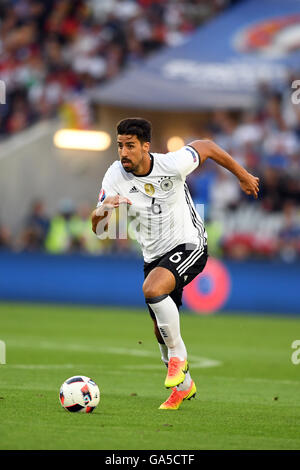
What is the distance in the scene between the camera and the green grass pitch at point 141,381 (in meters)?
6.59

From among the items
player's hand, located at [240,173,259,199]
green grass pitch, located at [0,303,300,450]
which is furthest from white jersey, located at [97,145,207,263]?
green grass pitch, located at [0,303,300,450]

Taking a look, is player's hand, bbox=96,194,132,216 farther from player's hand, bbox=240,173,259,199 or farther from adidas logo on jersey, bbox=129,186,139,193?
player's hand, bbox=240,173,259,199

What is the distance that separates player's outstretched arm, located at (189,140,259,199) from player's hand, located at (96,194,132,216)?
1.12 metres

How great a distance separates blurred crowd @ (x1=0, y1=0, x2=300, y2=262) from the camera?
21.0 metres

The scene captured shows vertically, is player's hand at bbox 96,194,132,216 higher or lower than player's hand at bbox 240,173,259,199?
lower

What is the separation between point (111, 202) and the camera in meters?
7.79

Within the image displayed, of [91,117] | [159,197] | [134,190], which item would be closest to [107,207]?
[134,190]

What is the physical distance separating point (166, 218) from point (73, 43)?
19884mm

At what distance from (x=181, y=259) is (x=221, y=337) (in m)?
7.36

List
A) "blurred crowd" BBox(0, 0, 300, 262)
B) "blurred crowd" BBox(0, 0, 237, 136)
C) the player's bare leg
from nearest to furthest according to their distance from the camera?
the player's bare leg
"blurred crowd" BBox(0, 0, 300, 262)
"blurred crowd" BBox(0, 0, 237, 136)

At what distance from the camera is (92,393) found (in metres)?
7.79
